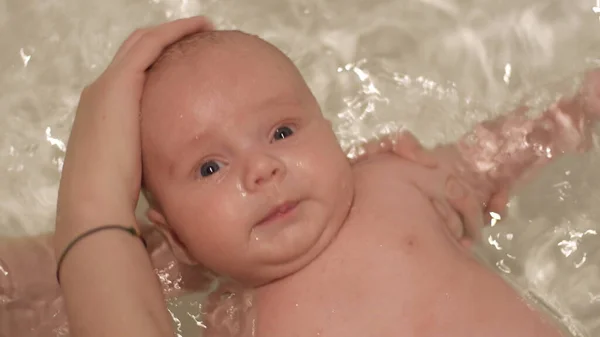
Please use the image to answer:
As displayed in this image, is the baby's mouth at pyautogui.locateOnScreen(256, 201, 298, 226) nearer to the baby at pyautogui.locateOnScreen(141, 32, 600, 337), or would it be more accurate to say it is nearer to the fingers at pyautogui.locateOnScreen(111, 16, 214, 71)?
the baby at pyautogui.locateOnScreen(141, 32, 600, 337)

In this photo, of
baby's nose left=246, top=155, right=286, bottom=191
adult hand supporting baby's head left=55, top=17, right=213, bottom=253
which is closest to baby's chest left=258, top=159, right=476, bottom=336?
baby's nose left=246, top=155, right=286, bottom=191

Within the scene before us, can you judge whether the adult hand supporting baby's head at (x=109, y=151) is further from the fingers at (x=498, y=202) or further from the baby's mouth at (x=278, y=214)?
the fingers at (x=498, y=202)

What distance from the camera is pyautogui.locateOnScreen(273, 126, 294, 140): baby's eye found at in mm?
1002

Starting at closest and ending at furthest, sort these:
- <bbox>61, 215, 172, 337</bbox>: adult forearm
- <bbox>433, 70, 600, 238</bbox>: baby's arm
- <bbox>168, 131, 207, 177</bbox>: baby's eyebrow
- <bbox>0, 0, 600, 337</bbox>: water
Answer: <bbox>61, 215, 172, 337</bbox>: adult forearm → <bbox>168, 131, 207, 177</bbox>: baby's eyebrow → <bbox>433, 70, 600, 238</bbox>: baby's arm → <bbox>0, 0, 600, 337</bbox>: water

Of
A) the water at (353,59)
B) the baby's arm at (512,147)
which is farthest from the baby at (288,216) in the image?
the water at (353,59)

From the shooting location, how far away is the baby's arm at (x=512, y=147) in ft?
3.92

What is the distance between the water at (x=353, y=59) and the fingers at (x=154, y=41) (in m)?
0.45

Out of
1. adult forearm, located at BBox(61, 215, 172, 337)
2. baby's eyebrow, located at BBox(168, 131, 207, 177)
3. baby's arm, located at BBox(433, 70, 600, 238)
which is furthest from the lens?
baby's arm, located at BBox(433, 70, 600, 238)

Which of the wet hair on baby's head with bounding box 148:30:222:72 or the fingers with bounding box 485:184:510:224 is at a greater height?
the wet hair on baby's head with bounding box 148:30:222:72

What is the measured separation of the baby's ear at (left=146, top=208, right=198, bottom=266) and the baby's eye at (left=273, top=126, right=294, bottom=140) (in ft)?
0.72

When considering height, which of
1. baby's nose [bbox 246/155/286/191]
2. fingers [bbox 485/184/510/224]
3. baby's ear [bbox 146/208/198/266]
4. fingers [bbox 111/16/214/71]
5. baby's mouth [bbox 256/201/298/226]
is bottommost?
fingers [bbox 485/184/510/224]

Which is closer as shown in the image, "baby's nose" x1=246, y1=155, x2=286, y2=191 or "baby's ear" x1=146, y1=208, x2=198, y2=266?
"baby's nose" x1=246, y1=155, x2=286, y2=191

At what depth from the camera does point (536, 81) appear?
148 cm

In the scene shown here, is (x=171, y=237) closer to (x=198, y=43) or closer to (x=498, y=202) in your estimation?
(x=198, y=43)
